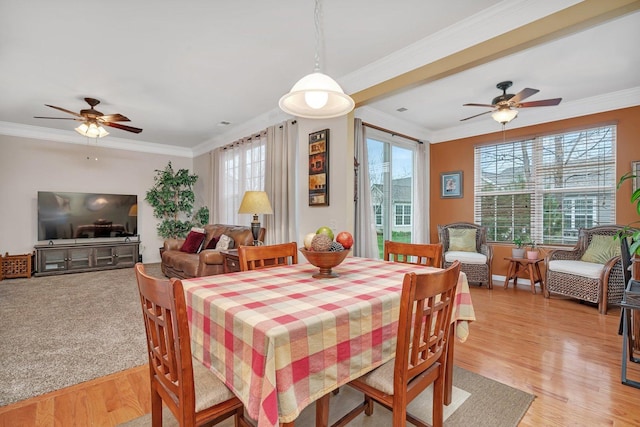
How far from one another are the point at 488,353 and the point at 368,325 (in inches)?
73.3

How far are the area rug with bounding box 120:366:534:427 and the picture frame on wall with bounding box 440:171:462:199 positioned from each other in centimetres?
387

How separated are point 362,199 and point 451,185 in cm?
219

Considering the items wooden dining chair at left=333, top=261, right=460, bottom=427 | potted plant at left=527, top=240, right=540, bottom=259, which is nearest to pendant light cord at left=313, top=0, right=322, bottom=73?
wooden dining chair at left=333, top=261, right=460, bottom=427

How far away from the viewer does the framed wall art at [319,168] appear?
3674mm

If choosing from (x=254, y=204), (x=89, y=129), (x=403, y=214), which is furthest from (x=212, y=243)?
(x=403, y=214)

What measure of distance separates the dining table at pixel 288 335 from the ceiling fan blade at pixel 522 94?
2.81 meters

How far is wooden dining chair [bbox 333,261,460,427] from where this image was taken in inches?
41.7

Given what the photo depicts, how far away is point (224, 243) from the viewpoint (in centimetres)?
457

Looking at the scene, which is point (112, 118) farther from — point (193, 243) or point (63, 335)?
point (63, 335)

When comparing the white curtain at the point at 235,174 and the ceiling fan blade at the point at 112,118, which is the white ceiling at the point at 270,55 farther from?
the white curtain at the point at 235,174

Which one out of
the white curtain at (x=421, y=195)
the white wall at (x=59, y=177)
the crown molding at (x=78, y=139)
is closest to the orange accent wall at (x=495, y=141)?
the white curtain at (x=421, y=195)

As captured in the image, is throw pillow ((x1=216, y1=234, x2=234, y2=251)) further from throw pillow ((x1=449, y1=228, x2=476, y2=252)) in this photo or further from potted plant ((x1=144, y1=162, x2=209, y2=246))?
throw pillow ((x1=449, y1=228, x2=476, y2=252))

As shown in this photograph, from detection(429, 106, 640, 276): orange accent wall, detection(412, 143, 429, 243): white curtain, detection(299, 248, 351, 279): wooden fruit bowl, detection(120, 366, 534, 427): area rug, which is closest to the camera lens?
detection(299, 248, 351, 279): wooden fruit bowl

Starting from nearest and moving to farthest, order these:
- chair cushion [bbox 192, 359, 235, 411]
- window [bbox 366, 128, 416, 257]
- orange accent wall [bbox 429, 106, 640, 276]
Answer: chair cushion [bbox 192, 359, 235, 411] < orange accent wall [bbox 429, 106, 640, 276] < window [bbox 366, 128, 416, 257]
